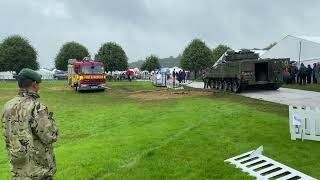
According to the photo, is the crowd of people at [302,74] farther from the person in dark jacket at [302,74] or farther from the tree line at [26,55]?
the tree line at [26,55]

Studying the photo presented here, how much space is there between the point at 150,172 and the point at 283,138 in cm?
533

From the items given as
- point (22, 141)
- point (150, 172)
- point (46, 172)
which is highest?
point (22, 141)

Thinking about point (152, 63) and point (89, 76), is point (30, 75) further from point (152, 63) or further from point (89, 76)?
point (152, 63)

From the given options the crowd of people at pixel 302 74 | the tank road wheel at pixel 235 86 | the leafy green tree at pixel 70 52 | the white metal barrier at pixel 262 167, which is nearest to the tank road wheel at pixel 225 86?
the tank road wheel at pixel 235 86

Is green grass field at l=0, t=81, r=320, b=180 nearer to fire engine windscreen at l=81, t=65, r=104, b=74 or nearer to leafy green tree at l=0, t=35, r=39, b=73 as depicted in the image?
fire engine windscreen at l=81, t=65, r=104, b=74

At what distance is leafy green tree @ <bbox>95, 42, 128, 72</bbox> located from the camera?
77000 mm

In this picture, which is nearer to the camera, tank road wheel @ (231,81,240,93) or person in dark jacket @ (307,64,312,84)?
tank road wheel @ (231,81,240,93)

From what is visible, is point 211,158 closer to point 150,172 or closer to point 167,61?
point 150,172

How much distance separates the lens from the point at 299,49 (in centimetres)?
4691

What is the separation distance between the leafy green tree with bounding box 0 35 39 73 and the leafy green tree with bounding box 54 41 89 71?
27.0 feet

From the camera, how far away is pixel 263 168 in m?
10.1

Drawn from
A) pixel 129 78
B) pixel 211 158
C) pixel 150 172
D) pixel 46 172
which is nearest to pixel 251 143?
pixel 211 158

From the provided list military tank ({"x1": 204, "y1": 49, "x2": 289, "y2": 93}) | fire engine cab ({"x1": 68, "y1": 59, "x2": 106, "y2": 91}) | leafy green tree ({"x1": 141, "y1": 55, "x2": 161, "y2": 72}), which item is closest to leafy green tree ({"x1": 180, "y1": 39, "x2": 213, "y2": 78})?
leafy green tree ({"x1": 141, "y1": 55, "x2": 161, "y2": 72})

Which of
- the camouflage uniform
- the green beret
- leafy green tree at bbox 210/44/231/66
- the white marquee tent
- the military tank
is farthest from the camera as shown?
leafy green tree at bbox 210/44/231/66
